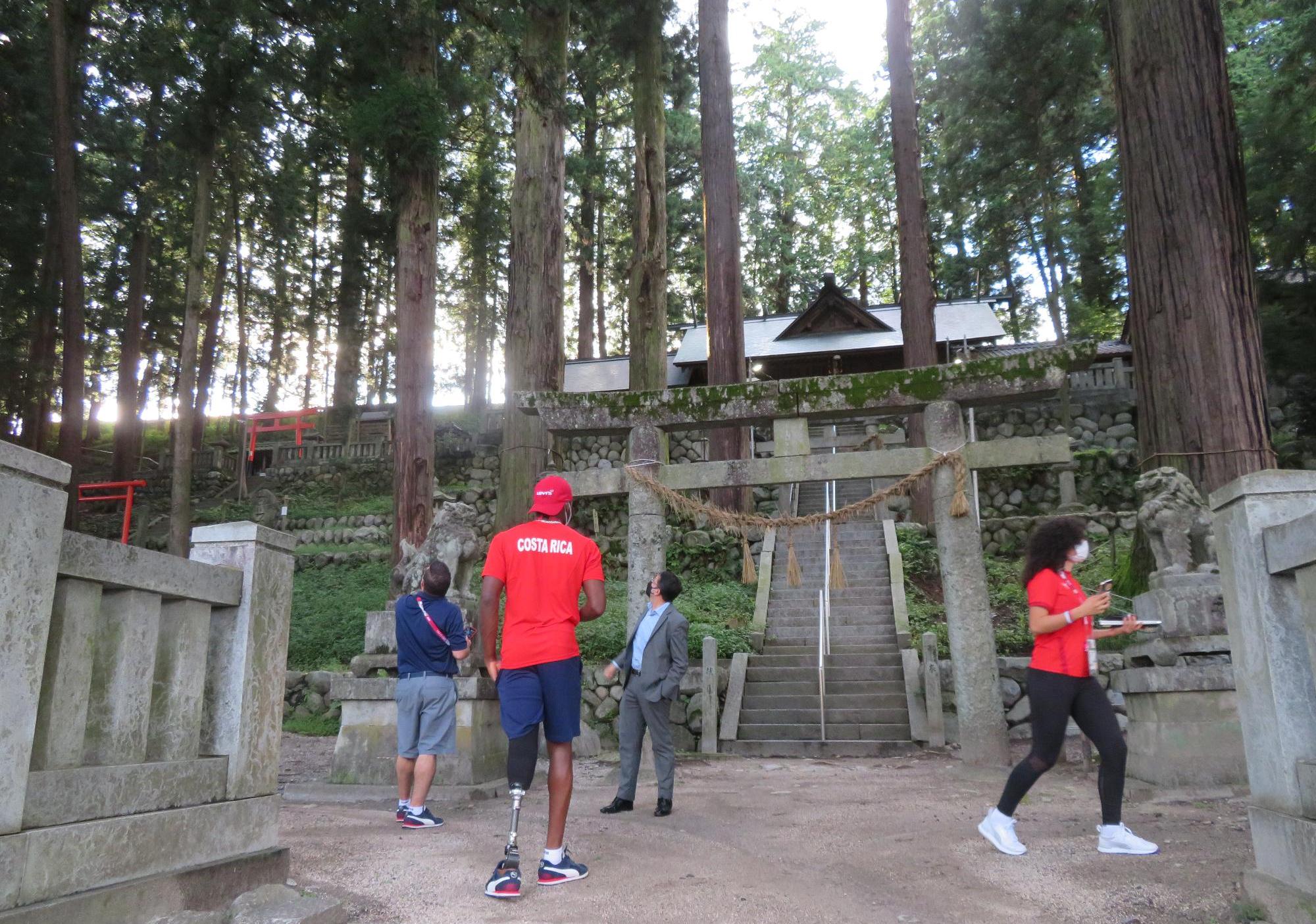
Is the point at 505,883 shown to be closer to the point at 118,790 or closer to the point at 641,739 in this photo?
the point at 118,790

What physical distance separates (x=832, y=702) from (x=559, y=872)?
712 centimetres

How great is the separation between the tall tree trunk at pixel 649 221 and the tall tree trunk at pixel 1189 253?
7659mm

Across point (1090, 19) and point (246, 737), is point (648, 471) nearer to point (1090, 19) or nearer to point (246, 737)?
point (246, 737)

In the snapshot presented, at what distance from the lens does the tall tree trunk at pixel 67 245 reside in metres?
12.8

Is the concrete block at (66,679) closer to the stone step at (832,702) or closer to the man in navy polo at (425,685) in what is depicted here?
the man in navy polo at (425,685)

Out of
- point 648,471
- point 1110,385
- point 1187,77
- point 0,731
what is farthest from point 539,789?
point 1110,385

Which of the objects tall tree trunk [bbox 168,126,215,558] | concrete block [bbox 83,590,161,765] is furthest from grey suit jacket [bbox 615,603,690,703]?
tall tree trunk [bbox 168,126,215,558]

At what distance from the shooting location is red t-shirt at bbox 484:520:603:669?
12.2ft

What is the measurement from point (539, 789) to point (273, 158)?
15.0 meters

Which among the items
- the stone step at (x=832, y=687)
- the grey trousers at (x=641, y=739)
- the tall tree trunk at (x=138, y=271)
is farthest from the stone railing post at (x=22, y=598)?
the tall tree trunk at (x=138, y=271)

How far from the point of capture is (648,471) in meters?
8.15

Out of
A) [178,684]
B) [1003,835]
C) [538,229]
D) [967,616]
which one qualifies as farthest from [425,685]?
[538,229]

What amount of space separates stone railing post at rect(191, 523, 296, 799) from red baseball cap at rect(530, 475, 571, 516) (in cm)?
109

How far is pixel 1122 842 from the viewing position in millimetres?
4035
